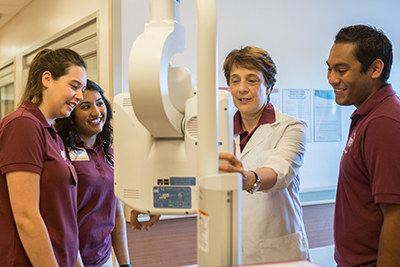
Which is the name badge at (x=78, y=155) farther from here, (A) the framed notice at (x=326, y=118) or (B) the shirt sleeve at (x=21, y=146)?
(A) the framed notice at (x=326, y=118)

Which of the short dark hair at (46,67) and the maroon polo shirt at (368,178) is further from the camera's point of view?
the short dark hair at (46,67)

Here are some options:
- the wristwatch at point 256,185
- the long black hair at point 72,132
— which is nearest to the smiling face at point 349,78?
the wristwatch at point 256,185

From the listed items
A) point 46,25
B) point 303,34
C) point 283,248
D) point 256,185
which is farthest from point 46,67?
point 46,25

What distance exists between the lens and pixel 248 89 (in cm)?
153

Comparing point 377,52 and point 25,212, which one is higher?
point 377,52

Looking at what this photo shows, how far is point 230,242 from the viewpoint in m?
0.69

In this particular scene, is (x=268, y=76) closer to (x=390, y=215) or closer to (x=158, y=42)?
(x=390, y=215)

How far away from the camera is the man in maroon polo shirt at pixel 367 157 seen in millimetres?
1150

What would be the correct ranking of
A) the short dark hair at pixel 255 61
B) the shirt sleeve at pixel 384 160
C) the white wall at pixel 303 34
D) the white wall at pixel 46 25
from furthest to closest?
the white wall at pixel 303 34 → the white wall at pixel 46 25 → the short dark hair at pixel 255 61 → the shirt sleeve at pixel 384 160

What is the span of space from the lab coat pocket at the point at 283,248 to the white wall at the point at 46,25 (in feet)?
5.06

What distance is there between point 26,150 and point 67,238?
381 mm

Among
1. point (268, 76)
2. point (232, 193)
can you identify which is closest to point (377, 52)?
point (268, 76)

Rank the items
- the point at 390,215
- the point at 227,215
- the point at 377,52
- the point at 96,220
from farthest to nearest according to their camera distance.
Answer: the point at 96,220, the point at 377,52, the point at 390,215, the point at 227,215

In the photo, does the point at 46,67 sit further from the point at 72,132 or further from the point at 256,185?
the point at 256,185
